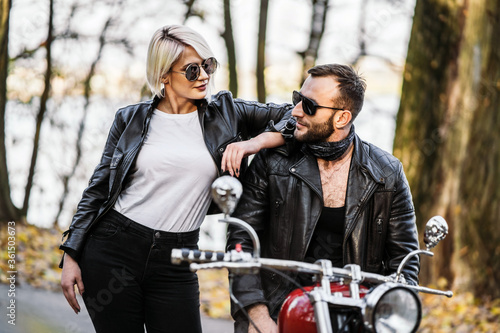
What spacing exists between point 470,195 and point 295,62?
8.10 metres

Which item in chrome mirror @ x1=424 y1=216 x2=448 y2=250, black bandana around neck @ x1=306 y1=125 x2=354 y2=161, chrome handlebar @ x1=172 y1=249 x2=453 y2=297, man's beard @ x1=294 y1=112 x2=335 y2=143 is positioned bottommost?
chrome handlebar @ x1=172 y1=249 x2=453 y2=297

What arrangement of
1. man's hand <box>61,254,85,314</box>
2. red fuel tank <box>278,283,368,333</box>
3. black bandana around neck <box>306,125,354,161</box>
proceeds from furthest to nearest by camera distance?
1. black bandana around neck <box>306,125,354,161</box>
2. man's hand <box>61,254,85,314</box>
3. red fuel tank <box>278,283,368,333</box>

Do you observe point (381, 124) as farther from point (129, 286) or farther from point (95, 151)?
point (129, 286)

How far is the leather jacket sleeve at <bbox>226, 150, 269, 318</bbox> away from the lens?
335cm

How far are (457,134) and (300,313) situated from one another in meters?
6.36

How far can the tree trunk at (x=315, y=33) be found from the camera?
49.9 feet

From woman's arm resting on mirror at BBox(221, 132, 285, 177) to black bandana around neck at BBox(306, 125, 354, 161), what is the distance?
17 centimetres

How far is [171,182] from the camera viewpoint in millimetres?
3383

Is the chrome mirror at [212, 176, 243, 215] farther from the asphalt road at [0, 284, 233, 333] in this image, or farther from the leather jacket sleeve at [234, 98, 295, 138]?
the asphalt road at [0, 284, 233, 333]

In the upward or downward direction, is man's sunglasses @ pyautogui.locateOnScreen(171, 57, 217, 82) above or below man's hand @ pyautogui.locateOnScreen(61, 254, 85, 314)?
above

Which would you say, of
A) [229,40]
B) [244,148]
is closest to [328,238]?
[244,148]

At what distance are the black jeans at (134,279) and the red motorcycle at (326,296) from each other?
875 mm

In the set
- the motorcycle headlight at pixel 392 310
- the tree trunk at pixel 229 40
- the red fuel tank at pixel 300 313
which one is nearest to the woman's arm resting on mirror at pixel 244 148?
the red fuel tank at pixel 300 313

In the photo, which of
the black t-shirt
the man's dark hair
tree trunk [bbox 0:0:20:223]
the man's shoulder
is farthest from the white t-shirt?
tree trunk [bbox 0:0:20:223]
